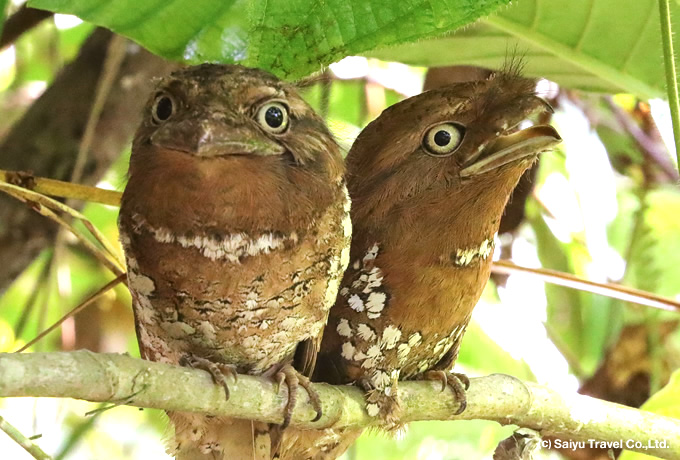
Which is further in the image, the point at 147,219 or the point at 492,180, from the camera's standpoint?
the point at 492,180

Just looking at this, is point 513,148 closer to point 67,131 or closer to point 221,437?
point 221,437

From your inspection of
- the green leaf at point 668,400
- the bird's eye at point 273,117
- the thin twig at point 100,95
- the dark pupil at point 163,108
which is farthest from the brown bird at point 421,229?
the thin twig at point 100,95

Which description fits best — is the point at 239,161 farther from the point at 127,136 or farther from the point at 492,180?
the point at 127,136

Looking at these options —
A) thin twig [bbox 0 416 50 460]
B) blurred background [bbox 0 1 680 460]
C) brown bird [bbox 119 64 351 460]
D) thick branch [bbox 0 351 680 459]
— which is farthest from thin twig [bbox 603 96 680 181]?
thin twig [bbox 0 416 50 460]

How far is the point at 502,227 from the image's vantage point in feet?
6.74

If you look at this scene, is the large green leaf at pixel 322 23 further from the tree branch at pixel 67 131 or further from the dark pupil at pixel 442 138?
the tree branch at pixel 67 131

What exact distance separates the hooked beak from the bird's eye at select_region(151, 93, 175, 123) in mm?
74

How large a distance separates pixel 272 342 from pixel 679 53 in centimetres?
120

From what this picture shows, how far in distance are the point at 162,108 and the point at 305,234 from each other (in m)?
0.29

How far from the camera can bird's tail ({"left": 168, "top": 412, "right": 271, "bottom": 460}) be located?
1.31m

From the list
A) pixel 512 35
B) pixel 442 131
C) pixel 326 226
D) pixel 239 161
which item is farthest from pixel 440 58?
pixel 239 161

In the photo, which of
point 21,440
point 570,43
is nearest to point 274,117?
point 21,440

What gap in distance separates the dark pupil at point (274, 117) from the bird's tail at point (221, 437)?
52cm

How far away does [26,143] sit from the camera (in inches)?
78.5
